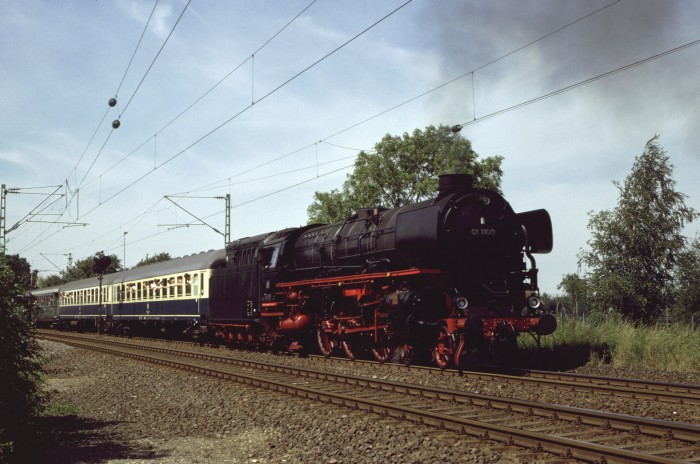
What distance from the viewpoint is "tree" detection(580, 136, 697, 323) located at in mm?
30734

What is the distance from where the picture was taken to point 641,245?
31938mm

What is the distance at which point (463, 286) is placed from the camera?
44.8 ft

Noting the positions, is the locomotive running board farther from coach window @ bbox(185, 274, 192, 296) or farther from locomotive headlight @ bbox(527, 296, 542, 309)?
coach window @ bbox(185, 274, 192, 296)

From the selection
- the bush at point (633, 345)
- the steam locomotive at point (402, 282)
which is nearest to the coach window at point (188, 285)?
the steam locomotive at point (402, 282)

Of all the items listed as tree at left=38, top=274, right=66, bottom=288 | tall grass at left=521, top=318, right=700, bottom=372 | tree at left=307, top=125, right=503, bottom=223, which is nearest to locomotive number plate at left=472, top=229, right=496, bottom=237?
tall grass at left=521, top=318, right=700, bottom=372

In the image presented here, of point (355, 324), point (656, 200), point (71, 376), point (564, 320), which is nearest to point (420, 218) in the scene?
point (355, 324)

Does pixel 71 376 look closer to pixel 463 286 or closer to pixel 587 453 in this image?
pixel 463 286

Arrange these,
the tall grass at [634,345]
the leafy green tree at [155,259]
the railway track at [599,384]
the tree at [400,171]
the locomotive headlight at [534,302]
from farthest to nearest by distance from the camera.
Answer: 1. the leafy green tree at [155,259]
2. the tree at [400,171]
3. the tall grass at [634,345]
4. the locomotive headlight at [534,302]
5. the railway track at [599,384]

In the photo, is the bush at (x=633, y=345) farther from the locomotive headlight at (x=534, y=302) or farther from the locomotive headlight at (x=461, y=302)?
the locomotive headlight at (x=461, y=302)

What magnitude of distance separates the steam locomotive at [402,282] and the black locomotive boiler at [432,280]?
2 centimetres

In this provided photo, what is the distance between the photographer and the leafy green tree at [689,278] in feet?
108

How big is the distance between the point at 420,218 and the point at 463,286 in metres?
1.73

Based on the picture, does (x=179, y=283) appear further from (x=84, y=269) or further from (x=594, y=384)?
(x=84, y=269)

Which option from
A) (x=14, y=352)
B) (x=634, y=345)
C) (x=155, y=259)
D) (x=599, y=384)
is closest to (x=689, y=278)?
(x=634, y=345)
